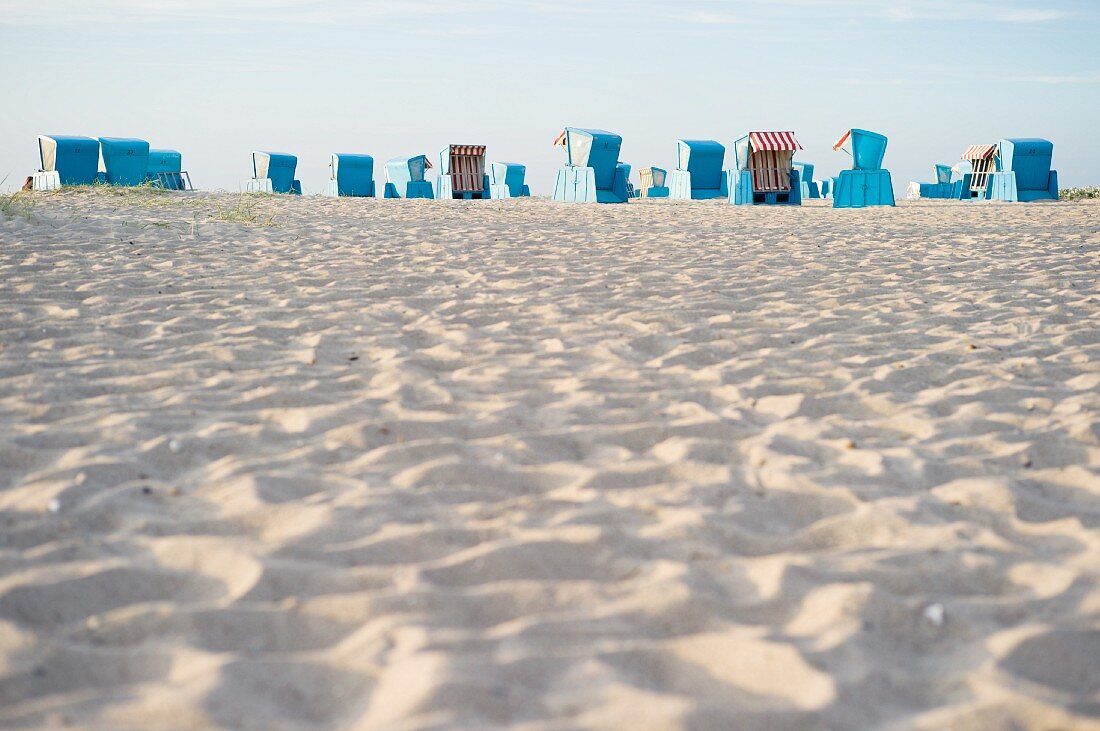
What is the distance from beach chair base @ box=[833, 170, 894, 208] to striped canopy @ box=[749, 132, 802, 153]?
3.49 feet

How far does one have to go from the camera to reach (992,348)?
12.8 ft

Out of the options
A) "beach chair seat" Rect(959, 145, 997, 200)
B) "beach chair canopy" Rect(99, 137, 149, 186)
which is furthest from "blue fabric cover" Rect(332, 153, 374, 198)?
"beach chair seat" Rect(959, 145, 997, 200)

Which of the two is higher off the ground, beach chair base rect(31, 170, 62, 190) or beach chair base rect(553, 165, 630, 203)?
beach chair base rect(31, 170, 62, 190)

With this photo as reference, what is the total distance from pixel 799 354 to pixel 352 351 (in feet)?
6.01

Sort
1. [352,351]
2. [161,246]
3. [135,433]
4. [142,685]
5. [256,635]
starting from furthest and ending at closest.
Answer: [161,246]
[352,351]
[135,433]
[256,635]
[142,685]

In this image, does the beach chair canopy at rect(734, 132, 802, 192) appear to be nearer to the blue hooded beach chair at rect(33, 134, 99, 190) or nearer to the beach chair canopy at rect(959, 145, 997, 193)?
the beach chair canopy at rect(959, 145, 997, 193)

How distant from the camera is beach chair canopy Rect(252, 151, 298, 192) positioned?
1883 centimetres

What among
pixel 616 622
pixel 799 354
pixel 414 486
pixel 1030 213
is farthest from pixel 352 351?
pixel 1030 213

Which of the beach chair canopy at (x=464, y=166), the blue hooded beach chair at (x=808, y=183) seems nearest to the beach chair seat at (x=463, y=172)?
the beach chair canopy at (x=464, y=166)

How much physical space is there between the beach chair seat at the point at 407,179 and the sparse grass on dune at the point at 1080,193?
12.3m

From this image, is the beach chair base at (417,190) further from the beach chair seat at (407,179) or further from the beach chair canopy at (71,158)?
the beach chair canopy at (71,158)

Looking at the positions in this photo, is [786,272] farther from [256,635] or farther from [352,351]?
[256,635]

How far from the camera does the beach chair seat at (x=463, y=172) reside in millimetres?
18188

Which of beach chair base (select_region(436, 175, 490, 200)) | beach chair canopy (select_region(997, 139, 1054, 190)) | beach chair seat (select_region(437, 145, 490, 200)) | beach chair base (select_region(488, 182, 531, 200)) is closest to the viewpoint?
beach chair canopy (select_region(997, 139, 1054, 190))
